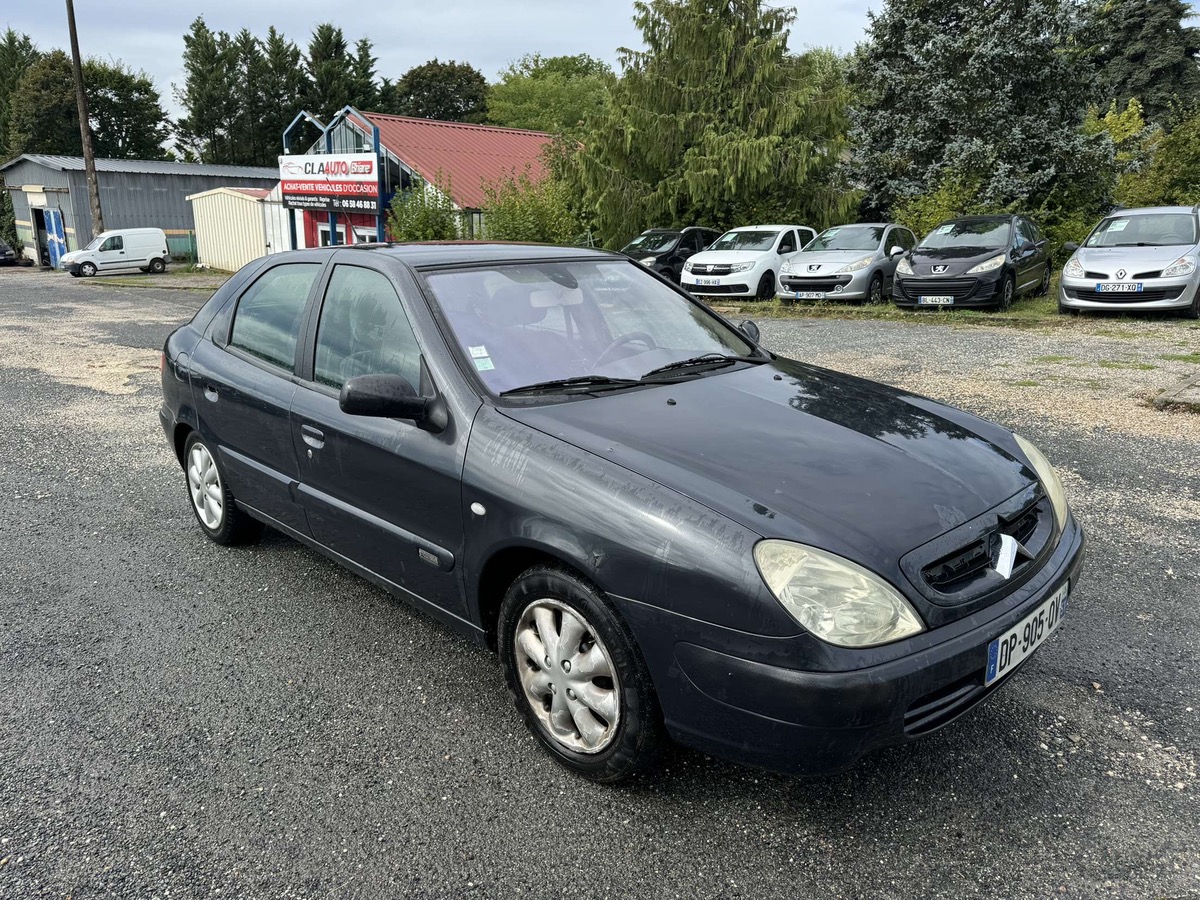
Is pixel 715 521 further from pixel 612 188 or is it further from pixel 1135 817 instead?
pixel 612 188

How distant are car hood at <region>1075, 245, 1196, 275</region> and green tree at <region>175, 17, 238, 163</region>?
59945mm

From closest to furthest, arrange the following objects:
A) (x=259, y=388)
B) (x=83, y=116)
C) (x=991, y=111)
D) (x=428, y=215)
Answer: (x=259, y=388), (x=991, y=111), (x=428, y=215), (x=83, y=116)

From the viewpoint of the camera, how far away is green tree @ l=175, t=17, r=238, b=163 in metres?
57.7

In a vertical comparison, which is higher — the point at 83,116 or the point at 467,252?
the point at 83,116

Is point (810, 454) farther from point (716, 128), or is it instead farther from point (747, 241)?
point (716, 128)

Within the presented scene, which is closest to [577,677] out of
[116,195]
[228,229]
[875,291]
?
[875,291]

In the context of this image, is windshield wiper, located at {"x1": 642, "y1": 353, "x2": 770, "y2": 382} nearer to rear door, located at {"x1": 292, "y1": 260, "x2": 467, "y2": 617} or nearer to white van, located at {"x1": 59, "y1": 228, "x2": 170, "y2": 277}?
rear door, located at {"x1": 292, "y1": 260, "x2": 467, "y2": 617}

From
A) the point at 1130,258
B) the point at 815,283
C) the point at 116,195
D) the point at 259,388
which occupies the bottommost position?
the point at 815,283

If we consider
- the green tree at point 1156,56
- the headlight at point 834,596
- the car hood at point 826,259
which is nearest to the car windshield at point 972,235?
the car hood at point 826,259

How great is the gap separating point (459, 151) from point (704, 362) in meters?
28.0

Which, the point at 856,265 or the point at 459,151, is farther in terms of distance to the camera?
the point at 459,151

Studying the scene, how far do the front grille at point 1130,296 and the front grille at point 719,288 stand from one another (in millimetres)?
5623

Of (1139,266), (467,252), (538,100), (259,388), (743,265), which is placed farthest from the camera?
(538,100)

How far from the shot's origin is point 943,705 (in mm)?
2248
